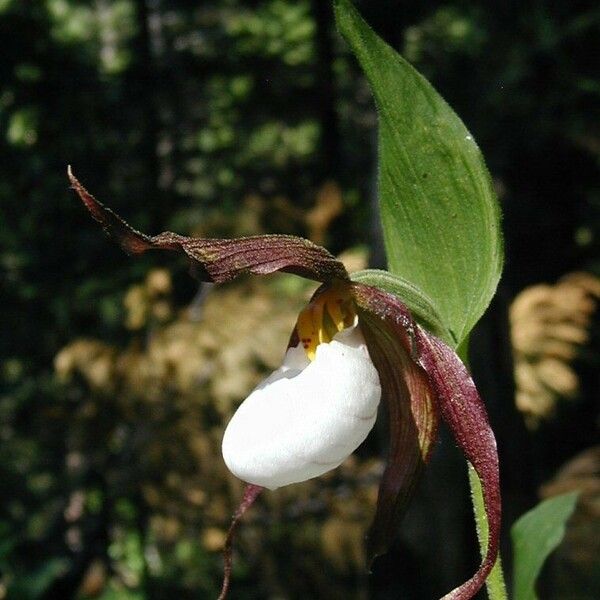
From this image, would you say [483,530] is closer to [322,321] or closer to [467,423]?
[467,423]

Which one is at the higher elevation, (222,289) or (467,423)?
(467,423)

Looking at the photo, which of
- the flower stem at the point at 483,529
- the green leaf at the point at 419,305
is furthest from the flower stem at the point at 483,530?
the green leaf at the point at 419,305

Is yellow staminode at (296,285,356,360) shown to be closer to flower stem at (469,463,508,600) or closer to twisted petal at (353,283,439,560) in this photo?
twisted petal at (353,283,439,560)

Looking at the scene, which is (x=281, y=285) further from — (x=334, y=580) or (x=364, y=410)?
(x=364, y=410)

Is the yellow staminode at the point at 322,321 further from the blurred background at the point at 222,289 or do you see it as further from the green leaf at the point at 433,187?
the blurred background at the point at 222,289

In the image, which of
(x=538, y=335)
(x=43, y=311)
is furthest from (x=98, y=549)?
(x=538, y=335)

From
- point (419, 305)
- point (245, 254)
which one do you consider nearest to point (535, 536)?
point (419, 305)
